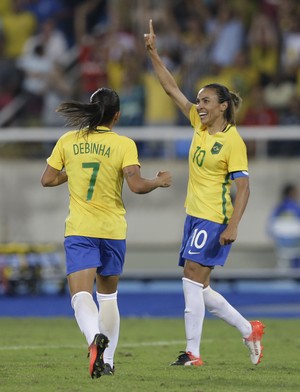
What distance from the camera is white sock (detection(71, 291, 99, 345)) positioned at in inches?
317

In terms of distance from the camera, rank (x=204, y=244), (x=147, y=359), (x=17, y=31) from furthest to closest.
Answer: (x=17, y=31) → (x=147, y=359) → (x=204, y=244)

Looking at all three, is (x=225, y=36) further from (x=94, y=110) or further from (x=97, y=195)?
(x=97, y=195)

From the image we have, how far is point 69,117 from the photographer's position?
28.0 ft

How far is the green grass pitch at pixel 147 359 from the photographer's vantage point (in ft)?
25.9

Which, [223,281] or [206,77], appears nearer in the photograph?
[223,281]

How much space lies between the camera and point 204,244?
922cm

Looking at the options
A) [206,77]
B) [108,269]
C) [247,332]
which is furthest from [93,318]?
[206,77]

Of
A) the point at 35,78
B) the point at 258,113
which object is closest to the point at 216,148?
the point at 258,113

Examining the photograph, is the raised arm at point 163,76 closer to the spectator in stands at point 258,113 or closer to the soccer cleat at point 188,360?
the soccer cleat at point 188,360

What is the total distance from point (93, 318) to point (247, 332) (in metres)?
1.80

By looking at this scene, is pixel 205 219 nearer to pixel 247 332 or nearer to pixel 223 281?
pixel 247 332

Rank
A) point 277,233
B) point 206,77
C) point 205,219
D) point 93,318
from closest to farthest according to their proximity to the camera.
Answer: point 93,318 → point 205,219 → point 277,233 → point 206,77

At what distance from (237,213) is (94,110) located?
55.7 inches

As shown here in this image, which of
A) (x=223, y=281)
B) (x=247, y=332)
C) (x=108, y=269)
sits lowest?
(x=223, y=281)
